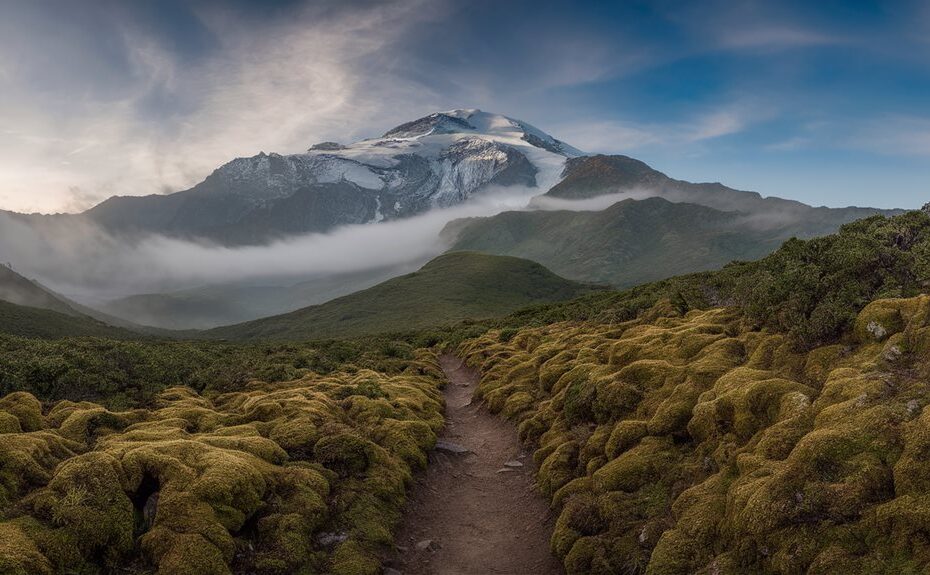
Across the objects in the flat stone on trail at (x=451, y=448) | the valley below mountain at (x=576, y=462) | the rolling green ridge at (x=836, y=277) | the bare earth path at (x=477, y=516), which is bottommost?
the bare earth path at (x=477, y=516)

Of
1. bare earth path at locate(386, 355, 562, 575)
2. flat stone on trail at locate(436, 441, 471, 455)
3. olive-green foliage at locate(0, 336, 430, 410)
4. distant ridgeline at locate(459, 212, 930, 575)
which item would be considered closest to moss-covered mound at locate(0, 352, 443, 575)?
bare earth path at locate(386, 355, 562, 575)

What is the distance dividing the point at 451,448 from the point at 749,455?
53.8 feet

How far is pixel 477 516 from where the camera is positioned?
2216 centimetres

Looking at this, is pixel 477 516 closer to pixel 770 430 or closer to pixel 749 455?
pixel 749 455

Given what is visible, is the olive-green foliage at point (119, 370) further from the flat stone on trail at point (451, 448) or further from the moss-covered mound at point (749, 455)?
the moss-covered mound at point (749, 455)

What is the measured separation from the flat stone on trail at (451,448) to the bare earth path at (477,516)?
0.37 feet

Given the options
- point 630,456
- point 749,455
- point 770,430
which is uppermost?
point 770,430

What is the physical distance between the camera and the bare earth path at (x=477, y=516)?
18184mm

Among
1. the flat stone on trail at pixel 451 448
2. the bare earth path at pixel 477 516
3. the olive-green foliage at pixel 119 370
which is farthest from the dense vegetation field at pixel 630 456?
the bare earth path at pixel 477 516

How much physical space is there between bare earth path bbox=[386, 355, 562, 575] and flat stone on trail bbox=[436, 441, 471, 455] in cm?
11

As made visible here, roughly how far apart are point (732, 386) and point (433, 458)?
14.9 meters

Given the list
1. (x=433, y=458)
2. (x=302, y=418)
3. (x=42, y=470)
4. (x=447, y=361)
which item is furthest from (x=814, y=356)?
(x=447, y=361)

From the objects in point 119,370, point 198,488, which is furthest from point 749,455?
point 119,370

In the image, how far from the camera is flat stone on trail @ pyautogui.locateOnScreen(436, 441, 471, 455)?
94.2 ft
